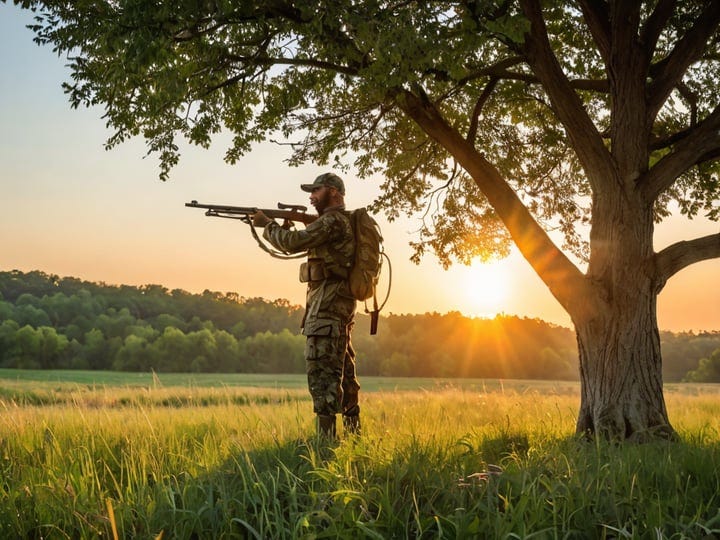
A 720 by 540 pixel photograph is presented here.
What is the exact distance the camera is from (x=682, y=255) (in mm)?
9180

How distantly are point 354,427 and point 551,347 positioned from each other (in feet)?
209

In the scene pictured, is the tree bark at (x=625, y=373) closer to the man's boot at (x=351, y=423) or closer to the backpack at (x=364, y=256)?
the man's boot at (x=351, y=423)

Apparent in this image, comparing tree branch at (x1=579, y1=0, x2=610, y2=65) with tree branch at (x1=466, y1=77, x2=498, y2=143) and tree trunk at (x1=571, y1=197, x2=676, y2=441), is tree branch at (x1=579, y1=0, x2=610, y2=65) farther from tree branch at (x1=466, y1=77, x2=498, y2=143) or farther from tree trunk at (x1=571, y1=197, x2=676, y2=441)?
tree trunk at (x1=571, y1=197, x2=676, y2=441)

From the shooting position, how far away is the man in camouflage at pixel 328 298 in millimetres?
6977

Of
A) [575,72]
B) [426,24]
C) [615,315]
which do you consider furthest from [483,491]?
[575,72]

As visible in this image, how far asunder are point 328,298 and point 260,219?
1.34 m

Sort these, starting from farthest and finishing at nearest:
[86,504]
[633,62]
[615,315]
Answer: [633,62] < [615,315] < [86,504]

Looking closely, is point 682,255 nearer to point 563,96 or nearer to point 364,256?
point 563,96

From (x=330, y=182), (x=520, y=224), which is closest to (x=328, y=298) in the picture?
(x=330, y=182)

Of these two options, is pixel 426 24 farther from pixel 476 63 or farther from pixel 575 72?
pixel 575 72

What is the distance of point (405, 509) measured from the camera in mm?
4051

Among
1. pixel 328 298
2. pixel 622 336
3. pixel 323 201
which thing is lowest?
pixel 622 336

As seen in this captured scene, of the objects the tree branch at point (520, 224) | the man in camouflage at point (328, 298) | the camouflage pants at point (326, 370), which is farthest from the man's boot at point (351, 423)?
the tree branch at point (520, 224)

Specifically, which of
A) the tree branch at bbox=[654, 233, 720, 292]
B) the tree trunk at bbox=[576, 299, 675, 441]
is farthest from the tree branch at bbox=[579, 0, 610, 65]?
the tree trunk at bbox=[576, 299, 675, 441]
